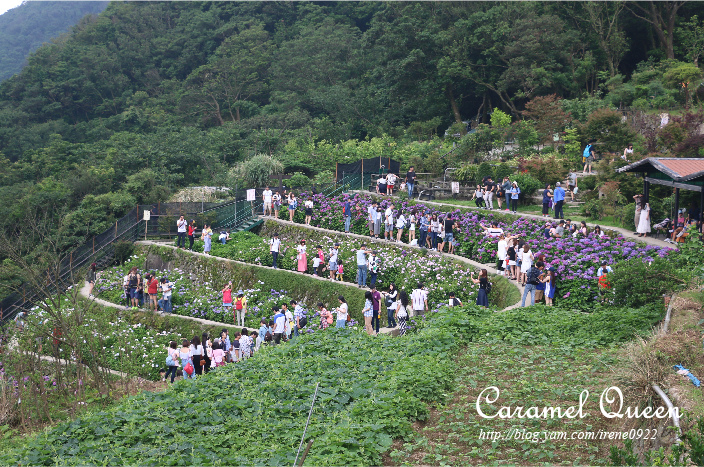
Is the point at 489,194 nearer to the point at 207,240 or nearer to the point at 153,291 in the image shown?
the point at 207,240

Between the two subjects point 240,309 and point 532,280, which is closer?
point 532,280

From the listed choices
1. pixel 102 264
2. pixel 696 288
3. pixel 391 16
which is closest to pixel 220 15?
pixel 391 16

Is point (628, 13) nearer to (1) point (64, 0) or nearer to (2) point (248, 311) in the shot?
(2) point (248, 311)

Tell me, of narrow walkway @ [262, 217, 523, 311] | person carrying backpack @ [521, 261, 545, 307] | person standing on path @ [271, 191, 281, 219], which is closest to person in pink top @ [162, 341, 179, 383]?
narrow walkway @ [262, 217, 523, 311]

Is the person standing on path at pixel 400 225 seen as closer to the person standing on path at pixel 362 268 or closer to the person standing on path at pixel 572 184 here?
the person standing on path at pixel 362 268

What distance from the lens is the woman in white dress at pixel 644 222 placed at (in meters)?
17.1

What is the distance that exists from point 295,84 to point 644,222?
120 feet

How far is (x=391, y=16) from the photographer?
145ft

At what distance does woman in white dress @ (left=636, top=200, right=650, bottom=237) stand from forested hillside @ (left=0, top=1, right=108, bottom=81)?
3581 inches

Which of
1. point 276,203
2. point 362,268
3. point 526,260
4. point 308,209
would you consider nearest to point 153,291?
point 362,268

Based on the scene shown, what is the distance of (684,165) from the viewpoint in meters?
16.5

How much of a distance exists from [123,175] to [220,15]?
33.4 m

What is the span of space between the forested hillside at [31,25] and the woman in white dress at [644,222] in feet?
298

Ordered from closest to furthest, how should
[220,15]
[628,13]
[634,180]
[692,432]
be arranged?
[692,432], [634,180], [628,13], [220,15]
